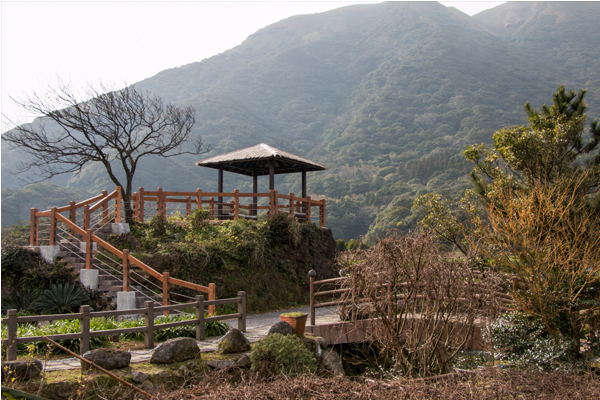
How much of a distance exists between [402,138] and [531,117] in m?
50.2

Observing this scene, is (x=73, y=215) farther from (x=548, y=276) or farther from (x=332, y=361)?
(x=548, y=276)

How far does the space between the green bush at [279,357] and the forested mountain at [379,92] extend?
31.4 m

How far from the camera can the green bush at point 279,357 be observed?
681cm

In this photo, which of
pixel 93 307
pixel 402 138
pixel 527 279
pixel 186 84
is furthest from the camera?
pixel 186 84

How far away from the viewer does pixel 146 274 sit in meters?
11.0

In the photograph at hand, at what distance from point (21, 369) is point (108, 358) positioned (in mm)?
1029

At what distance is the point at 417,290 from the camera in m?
6.52

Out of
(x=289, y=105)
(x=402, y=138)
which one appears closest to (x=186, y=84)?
(x=289, y=105)

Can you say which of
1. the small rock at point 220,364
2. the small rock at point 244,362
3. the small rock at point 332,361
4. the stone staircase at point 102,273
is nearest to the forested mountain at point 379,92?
A: the stone staircase at point 102,273

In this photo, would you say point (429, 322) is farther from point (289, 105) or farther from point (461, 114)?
point (289, 105)

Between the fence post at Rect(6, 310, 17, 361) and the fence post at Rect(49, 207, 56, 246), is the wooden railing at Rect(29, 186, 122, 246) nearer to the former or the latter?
the fence post at Rect(49, 207, 56, 246)

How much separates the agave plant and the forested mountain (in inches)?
1125

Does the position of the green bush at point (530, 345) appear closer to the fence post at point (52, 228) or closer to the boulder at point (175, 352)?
the boulder at point (175, 352)

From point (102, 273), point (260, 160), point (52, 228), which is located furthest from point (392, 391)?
point (260, 160)
